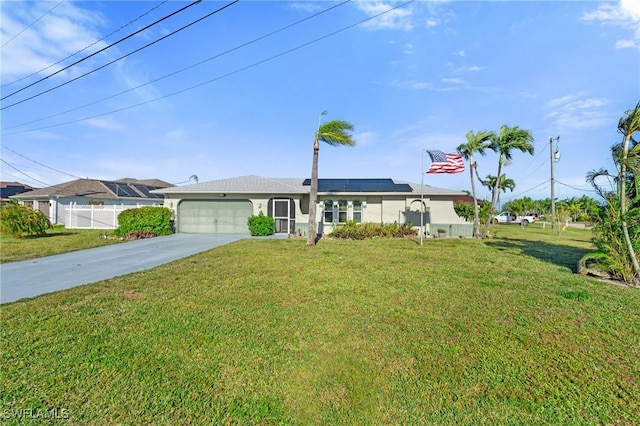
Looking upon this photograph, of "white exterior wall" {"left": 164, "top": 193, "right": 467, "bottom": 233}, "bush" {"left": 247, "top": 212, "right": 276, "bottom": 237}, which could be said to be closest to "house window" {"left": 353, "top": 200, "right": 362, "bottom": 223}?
"white exterior wall" {"left": 164, "top": 193, "right": 467, "bottom": 233}

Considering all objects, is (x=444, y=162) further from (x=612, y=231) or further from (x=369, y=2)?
(x=369, y=2)

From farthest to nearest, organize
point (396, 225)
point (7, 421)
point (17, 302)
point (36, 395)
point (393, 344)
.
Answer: point (396, 225) < point (17, 302) < point (393, 344) < point (36, 395) < point (7, 421)

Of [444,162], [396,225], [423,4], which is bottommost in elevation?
[396,225]

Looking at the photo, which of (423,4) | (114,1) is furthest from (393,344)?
(114,1)

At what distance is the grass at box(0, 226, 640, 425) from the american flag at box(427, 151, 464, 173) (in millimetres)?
8248

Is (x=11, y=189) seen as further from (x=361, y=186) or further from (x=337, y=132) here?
(x=337, y=132)

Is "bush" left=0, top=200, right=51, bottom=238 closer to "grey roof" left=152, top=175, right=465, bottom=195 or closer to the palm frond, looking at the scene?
"grey roof" left=152, top=175, right=465, bottom=195

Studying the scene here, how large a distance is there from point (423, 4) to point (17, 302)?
10816 mm

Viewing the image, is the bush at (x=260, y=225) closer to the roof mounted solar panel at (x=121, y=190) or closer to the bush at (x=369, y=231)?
the bush at (x=369, y=231)

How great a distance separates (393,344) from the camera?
3.76 metres

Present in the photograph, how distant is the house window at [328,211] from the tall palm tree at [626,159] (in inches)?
501

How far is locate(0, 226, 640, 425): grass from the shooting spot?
2.62 m

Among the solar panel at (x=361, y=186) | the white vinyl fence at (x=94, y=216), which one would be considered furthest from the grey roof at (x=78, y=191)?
the solar panel at (x=361, y=186)

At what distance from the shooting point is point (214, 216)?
17828 millimetres
